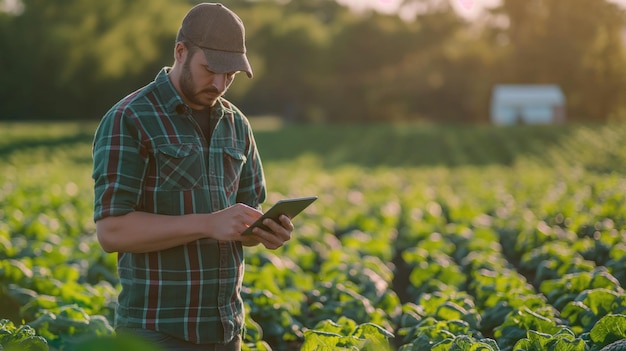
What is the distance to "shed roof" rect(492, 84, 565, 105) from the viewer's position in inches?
2050

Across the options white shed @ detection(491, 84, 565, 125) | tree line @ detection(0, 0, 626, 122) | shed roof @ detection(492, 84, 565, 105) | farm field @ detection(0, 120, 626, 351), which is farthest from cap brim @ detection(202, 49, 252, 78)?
shed roof @ detection(492, 84, 565, 105)

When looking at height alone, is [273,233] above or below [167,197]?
below

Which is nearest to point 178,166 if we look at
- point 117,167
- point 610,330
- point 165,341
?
point 117,167

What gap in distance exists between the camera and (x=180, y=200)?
3.29 meters

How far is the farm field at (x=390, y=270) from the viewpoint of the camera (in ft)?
15.9

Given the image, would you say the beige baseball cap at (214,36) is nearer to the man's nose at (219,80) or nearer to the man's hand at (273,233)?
the man's nose at (219,80)

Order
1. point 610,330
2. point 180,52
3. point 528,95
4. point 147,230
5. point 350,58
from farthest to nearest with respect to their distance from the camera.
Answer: point 350,58 < point 528,95 < point 610,330 < point 180,52 < point 147,230

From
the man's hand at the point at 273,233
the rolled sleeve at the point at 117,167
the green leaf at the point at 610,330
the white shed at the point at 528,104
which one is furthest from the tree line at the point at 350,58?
the man's hand at the point at 273,233

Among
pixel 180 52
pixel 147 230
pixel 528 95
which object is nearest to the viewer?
pixel 147 230

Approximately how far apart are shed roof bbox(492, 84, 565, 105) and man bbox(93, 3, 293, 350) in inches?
1995

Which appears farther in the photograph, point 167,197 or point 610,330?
point 610,330

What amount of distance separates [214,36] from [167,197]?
623 mm

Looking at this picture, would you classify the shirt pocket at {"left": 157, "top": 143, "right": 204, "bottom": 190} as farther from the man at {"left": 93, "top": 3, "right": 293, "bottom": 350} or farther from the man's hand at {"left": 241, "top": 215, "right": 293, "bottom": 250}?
the man's hand at {"left": 241, "top": 215, "right": 293, "bottom": 250}

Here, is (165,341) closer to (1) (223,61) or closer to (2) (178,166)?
(2) (178,166)
